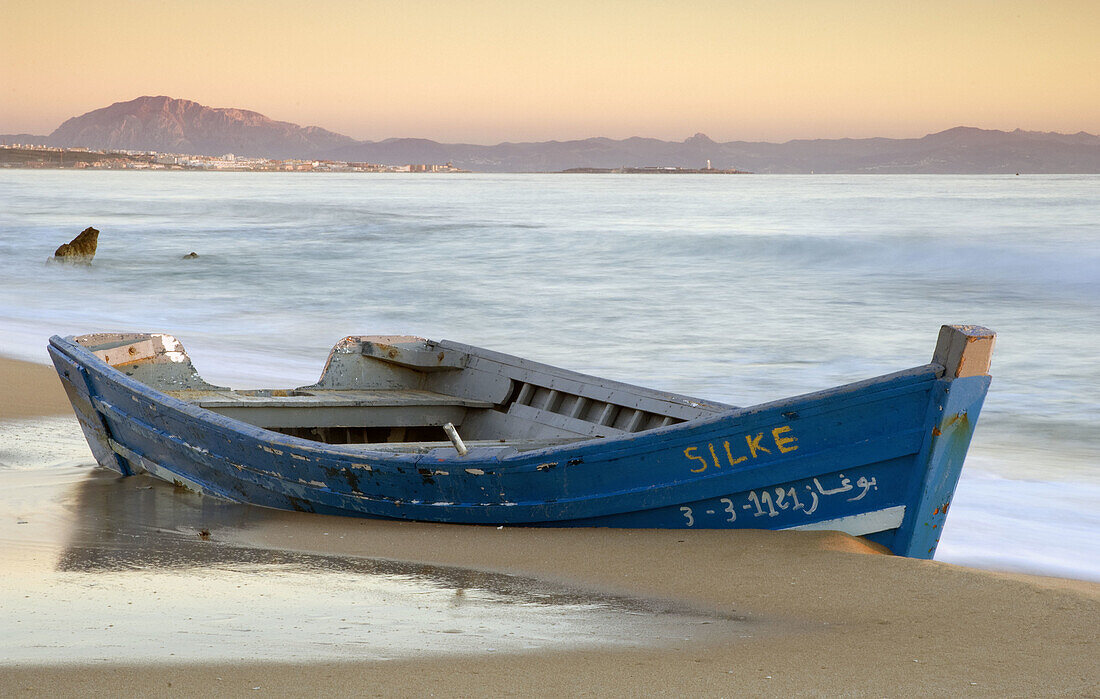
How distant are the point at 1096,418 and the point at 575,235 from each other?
1267 inches

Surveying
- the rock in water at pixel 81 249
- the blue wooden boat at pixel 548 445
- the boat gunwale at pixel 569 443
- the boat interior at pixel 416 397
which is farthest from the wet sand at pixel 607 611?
the rock in water at pixel 81 249

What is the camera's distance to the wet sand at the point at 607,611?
338 cm

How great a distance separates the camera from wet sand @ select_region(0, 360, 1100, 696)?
338 centimetres

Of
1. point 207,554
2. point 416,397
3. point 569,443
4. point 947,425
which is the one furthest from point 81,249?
point 947,425

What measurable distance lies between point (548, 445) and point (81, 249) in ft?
81.8

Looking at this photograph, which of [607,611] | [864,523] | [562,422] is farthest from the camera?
[562,422]

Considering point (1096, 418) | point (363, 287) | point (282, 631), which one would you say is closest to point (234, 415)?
point (282, 631)

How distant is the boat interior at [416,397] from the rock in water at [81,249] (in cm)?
2166

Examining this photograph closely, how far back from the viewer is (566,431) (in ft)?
22.4

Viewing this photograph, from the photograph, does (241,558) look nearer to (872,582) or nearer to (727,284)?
(872,582)

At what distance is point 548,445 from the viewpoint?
5.76 m

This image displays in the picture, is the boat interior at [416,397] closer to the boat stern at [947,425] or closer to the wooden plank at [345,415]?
the wooden plank at [345,415]

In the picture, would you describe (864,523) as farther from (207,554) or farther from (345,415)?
(345,415)

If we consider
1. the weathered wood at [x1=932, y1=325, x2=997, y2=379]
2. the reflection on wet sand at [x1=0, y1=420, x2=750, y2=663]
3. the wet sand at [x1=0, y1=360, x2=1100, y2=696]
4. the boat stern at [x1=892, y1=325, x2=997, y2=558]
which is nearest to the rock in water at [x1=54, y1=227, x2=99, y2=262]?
the wet sand at [x1=0, y1=360, x2=1100, y2=696]
